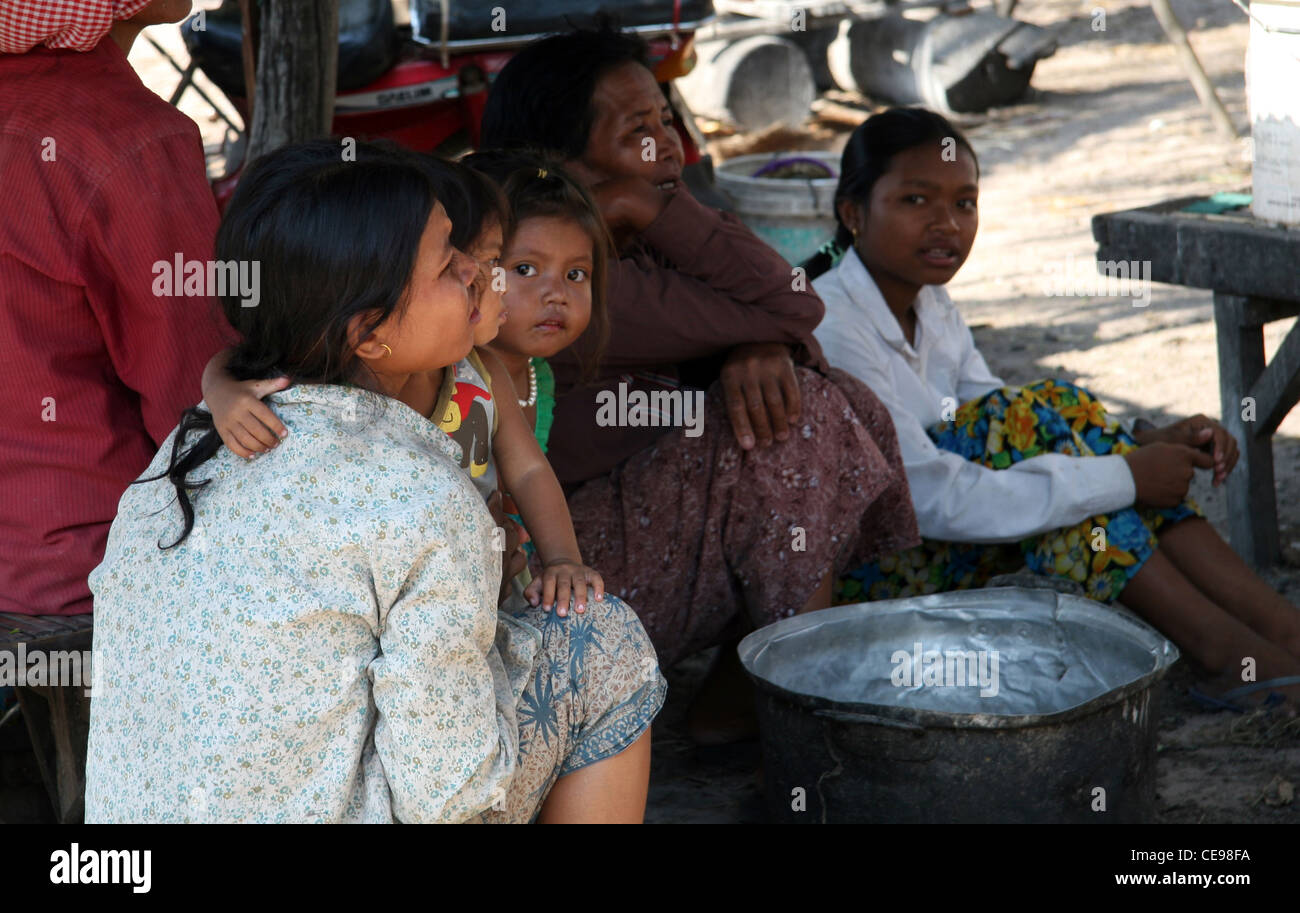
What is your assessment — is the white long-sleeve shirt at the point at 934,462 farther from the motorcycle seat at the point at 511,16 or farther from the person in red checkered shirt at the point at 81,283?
the motorcycle seat at the point at 511,16

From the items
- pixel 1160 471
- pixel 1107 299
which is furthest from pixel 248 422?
pixel 1107 299

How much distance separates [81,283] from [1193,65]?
662 centimetres

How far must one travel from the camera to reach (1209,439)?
2.98 metres

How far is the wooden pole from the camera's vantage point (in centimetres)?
699

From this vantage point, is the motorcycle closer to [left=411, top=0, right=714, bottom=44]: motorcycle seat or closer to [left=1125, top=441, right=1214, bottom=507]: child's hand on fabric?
[left=411, top=0, right=714, bottom=44]: motorcycle seat

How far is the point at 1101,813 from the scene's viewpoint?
214 centimetres

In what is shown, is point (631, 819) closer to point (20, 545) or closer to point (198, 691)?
point (198, 691)

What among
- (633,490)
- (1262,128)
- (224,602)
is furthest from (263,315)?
(1262,128)

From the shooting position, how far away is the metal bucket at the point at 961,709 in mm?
2061

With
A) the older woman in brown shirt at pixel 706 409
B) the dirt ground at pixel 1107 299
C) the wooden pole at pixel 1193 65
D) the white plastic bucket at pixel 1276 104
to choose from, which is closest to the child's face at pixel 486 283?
the older woman in brown shirt at pixel 706 409

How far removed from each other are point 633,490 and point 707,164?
141 inches

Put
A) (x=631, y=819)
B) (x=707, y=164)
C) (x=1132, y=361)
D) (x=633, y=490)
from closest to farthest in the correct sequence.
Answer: (x=631, y=819) < (x=633, y=490) < (x=1132, y=361) < (x=707, y=164)

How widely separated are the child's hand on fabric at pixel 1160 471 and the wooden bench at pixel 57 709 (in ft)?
6.47

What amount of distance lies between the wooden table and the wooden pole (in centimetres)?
397
